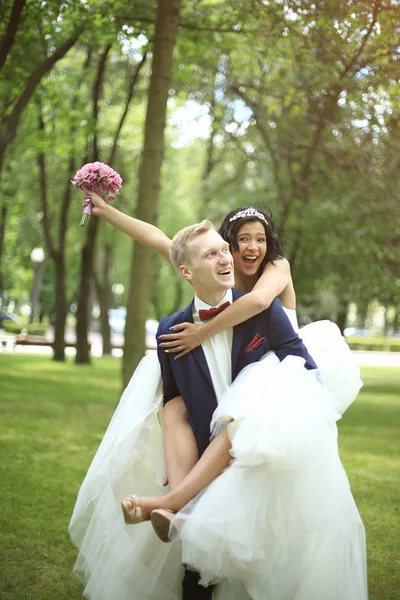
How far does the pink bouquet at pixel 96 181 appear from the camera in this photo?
182 inches

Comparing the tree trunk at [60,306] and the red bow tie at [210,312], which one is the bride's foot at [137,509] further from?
the tree trunk at [60,306]

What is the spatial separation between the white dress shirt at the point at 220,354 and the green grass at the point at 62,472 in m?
1.68

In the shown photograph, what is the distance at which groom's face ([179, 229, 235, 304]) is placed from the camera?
3971 mm

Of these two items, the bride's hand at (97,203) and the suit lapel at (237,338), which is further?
the bride's hand at (97,203)

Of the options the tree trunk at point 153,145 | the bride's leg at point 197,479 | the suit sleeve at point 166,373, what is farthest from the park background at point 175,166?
the suit sleeve at point 166,373

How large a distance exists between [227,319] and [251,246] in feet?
1.89

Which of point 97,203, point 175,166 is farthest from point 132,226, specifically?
point 175,166

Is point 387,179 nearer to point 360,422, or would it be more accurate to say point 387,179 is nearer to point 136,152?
point 360,422

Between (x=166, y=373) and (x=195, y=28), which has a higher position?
(x=195, y=28)

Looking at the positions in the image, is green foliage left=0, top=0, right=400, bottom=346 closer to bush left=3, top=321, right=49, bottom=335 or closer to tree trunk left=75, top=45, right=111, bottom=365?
tree trunk left=75, top=45, right=111, bottom=365

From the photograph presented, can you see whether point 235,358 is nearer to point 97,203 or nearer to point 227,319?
point 227,319

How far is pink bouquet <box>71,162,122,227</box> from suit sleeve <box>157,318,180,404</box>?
2.86 ft

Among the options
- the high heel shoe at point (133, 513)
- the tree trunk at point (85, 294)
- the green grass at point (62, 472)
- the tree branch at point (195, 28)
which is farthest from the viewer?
the tree trunk at point (85, 294)

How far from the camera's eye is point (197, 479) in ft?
12.2
